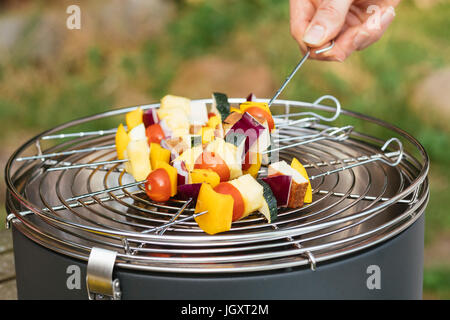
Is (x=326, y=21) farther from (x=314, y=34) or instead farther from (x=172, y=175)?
(x=172, y=175)

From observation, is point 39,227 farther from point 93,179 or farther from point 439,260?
point 439,260

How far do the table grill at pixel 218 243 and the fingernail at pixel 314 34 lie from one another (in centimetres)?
43

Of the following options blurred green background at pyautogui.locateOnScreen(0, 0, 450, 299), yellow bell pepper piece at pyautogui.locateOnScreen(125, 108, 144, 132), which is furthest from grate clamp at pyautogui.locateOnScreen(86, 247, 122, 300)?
blurred green background at pyautogui.locateOnScreen(0, 0, 450, 299)

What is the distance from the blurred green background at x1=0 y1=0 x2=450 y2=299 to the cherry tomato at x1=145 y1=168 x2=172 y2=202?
10.5ft

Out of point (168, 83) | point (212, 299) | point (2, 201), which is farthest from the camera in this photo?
point (168, 83)

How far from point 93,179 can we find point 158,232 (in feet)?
1.66

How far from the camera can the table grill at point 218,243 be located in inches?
50.8

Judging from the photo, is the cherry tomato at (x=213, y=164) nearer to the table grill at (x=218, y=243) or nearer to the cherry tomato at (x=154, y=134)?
the table grill at (x=218, y=243)

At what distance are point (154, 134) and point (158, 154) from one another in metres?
0.17

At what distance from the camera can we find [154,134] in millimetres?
1865

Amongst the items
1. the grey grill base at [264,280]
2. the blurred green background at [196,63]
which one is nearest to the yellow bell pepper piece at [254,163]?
the grey grill base at [264,280]

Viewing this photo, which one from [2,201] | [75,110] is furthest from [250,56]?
[2,201]

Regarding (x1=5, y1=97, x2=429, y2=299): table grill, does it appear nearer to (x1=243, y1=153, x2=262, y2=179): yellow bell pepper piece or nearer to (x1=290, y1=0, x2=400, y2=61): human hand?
(x1=243, y1=153, x2=262, y2=179): yellow bell pepper piece

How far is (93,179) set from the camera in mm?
1858
